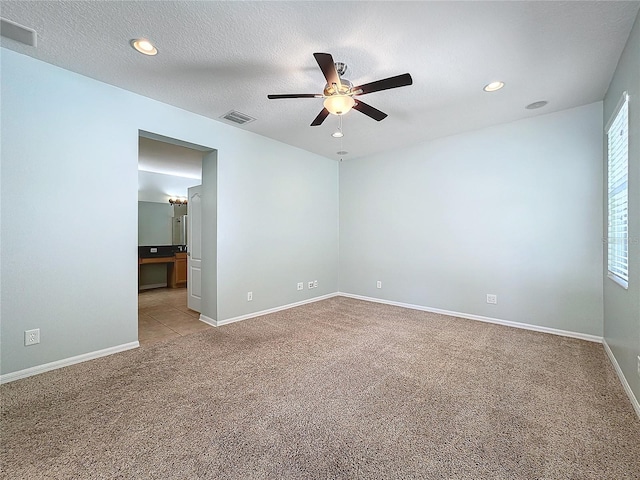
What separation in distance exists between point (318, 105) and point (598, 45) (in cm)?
243

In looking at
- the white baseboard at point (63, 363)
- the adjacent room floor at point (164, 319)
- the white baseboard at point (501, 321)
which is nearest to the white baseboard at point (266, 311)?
the adjacent room floor at point (164, 319)

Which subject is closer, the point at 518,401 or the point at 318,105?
the point at 518,401

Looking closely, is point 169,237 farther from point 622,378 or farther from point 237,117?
point 622,378

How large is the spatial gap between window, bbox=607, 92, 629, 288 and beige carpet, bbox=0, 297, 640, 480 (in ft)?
3.11

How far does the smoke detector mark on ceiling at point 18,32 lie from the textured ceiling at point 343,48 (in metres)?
0.05

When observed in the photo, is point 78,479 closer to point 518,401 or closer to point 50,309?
point 50,309

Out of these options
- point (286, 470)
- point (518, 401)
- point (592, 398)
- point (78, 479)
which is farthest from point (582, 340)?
point (78, 479)

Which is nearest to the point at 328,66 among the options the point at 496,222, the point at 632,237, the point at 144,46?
the point at 144,46

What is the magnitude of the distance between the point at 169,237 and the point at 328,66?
6.71 m

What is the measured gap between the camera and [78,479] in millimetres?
1391

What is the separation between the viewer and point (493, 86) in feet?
9.25

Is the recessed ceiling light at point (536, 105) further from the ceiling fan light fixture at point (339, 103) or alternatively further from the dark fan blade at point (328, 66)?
the dark fan blade at point (328, 66)

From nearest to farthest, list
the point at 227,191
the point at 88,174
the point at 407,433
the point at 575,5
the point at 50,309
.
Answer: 1. the point at 407,433
2. the point at 575,5
3. the point at 50,309
4. the point at 88,174
5. the point at 227,191

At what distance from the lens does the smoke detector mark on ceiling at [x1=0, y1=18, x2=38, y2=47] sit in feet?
6.62
